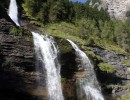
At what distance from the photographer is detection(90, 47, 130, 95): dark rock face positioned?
56656mm

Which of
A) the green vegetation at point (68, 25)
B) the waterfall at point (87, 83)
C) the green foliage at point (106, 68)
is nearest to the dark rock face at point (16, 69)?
the waterfall at point (87, 83)

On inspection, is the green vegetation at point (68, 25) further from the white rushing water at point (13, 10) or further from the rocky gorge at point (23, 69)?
the rocky gorge at point (23, 69)

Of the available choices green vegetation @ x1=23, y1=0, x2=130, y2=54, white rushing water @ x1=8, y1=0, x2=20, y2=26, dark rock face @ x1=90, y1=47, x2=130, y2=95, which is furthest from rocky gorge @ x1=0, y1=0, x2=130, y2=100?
white rushing water @ x1=8, y1=0, x2=20, y2=26

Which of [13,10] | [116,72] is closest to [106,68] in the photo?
[116,72]

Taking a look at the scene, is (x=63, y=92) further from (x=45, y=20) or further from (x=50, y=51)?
(x=45, y=20)

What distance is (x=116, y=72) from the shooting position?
60.3 meters

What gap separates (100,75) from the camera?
57.1 meters

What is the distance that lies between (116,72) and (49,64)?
15.9 metres

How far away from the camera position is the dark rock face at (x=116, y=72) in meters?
56.7

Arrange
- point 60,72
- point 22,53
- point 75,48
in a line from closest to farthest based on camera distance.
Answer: point 22,53
point 60,72
point 75,48

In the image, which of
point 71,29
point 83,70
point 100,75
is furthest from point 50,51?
point 71,29

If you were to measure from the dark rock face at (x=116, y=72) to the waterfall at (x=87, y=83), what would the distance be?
2.63m

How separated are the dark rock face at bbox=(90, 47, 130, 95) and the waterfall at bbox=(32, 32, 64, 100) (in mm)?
9758

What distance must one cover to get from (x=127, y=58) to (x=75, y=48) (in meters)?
15.2
